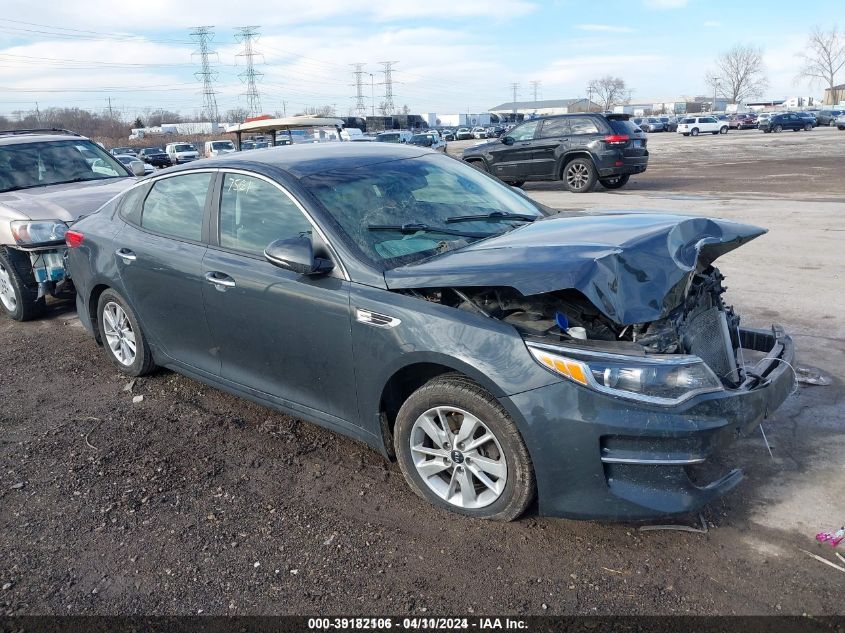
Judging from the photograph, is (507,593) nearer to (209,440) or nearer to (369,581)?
(369,581)

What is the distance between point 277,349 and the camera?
4.01 m

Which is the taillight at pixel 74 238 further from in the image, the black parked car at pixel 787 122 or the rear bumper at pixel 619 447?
the black parked car at pixel 787 122

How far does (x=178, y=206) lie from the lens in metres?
4.75

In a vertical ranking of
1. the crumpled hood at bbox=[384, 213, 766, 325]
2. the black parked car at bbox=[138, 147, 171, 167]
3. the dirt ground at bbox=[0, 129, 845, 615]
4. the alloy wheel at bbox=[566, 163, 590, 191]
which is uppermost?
the crumpled hood at bbox=[384, 213, 766, 325]

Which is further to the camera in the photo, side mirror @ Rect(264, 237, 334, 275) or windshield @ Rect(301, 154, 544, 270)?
windshield @ Rect(301, 154, 544, 270)

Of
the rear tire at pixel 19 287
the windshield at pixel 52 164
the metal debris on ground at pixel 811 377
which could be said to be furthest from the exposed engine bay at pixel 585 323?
the windshield at pixel 52 164

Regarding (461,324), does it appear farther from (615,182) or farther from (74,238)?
(615,182)

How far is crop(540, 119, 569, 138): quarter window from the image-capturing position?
16875 mm

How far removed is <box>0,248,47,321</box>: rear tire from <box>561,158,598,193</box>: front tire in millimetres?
12462

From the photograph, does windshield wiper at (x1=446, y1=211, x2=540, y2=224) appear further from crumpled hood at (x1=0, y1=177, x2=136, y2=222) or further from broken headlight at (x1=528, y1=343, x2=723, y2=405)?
crumpled hood at (x1=0, y1=177, x2=136, y2=222)

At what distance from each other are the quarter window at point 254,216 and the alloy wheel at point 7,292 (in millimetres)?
4122

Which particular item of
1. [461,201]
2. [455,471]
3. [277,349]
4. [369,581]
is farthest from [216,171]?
[369,581]

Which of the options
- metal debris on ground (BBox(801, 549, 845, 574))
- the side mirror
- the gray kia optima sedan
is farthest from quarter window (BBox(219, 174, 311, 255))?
metal debris on ground (BBox(801, 549, 845, 574))

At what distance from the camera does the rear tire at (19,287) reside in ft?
23.1
